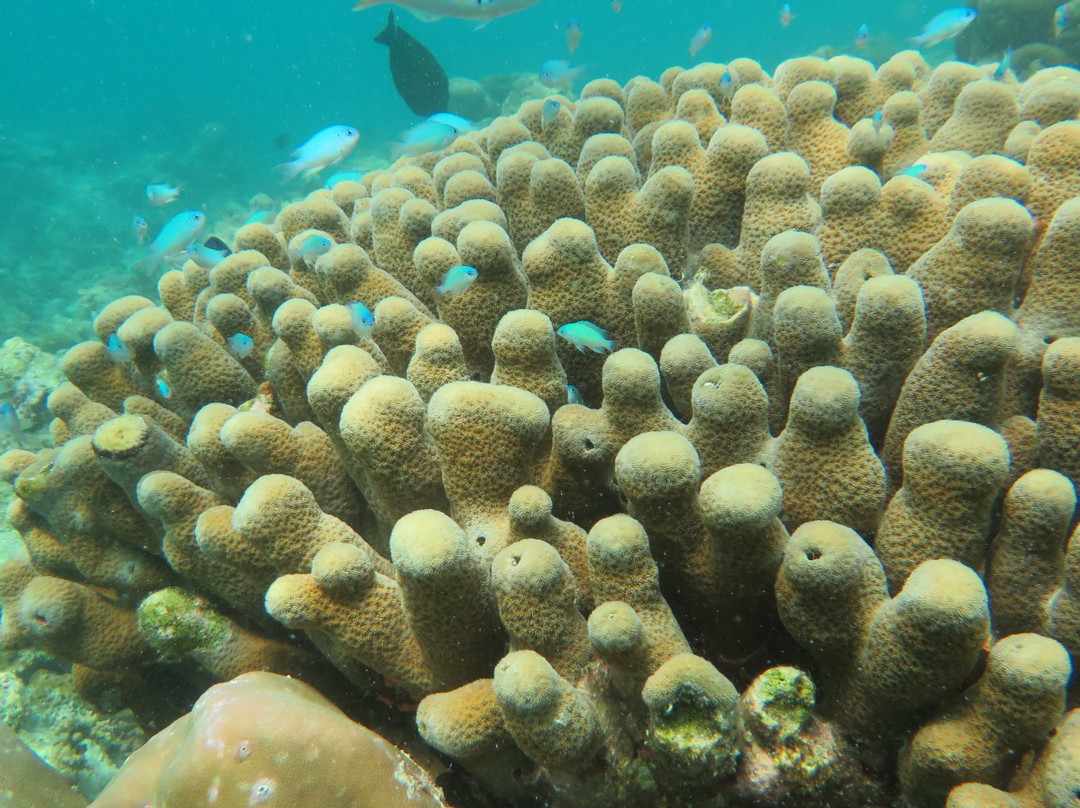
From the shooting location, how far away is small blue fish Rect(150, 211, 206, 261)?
6871mm

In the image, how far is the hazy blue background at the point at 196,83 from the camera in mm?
22964

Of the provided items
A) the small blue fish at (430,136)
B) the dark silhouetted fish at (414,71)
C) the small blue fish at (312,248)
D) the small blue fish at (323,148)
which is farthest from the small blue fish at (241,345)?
the dark silhouetted fish at (414,71)

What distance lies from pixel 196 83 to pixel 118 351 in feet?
251

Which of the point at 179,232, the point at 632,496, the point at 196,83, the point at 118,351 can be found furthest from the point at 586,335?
the point at 196,83

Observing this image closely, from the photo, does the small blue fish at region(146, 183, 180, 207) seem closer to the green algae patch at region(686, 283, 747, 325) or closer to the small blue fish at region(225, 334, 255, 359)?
the small blue fish at region(225, 334, 255, 359)

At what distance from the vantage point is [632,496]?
181 centimetres

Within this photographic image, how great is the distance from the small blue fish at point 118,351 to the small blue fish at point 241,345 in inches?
26.0

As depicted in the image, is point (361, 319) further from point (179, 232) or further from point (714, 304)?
point (179, 232)

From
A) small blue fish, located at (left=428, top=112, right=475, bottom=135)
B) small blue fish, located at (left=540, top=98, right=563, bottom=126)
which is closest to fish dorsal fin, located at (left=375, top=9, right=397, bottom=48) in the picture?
small blue fish, located at (left=428, top=112, right=475, bottom=135)

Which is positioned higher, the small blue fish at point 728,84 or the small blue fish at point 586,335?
the small blue fish at point 728,84

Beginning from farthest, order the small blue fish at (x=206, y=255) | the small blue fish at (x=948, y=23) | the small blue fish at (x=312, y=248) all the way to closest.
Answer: the small blue fish at (x=948, y=23)
the small blue fish at (x=206, y=255)
the small blue fish at (x=312, y=248)

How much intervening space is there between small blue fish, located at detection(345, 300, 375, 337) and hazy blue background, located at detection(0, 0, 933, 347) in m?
15.8

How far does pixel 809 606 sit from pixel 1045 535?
2.25 ft

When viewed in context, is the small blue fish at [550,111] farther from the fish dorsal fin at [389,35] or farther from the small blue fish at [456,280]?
the fish dorsal fin at [389,35]
